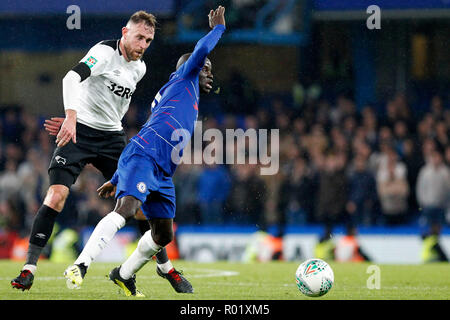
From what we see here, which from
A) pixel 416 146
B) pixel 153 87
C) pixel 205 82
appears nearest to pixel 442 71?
pixel 416 146

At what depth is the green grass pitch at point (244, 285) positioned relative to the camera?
6.60 metres

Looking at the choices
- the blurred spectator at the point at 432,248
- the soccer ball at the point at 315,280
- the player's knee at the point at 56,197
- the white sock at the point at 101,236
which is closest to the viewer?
the white sock at the point at 101,236

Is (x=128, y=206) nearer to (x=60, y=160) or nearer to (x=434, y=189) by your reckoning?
(x=60, y=160)

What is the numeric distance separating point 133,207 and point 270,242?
7132 mm

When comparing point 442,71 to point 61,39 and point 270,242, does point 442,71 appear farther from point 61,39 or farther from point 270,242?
point 61,39

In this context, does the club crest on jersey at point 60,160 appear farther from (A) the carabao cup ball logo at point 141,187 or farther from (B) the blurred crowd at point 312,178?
(B) the blurred crowd at point 312,178

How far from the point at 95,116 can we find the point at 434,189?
7100 millimetres

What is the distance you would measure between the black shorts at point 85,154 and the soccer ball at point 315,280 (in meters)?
2.00

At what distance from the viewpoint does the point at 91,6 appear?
16.3 metres

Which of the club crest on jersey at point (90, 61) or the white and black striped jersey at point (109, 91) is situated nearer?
the club crest on jersey at point (90, 61)

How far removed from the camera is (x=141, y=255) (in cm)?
656

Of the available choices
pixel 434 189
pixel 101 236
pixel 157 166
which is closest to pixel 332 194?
pixel 434 189

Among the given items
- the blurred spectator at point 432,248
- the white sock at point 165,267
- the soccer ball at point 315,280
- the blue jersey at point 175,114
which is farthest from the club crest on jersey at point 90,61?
the blurred spectator at point 432,248

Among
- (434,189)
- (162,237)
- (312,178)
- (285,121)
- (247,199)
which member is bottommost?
(247,199)
